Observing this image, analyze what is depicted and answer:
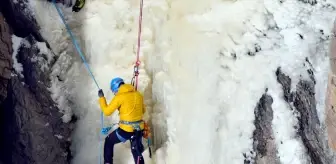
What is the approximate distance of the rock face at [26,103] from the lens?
471 cm

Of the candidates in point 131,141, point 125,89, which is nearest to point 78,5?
point 125,89

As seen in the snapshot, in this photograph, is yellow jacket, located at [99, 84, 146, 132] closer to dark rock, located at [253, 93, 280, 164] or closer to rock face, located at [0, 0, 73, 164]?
rock face, located at [0, 0, 73, 164]

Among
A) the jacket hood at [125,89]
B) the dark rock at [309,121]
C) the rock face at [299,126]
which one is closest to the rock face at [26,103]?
the jacket hood at [125,89]

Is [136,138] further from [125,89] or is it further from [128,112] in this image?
[125,89]

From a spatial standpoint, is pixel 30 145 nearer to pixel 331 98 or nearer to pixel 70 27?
pixel 70 27

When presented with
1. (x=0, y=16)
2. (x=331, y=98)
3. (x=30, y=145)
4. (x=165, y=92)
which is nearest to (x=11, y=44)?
(x=0, y=16)

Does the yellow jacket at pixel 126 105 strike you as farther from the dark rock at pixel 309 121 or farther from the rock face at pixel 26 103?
the dark rock at pixel 309 121

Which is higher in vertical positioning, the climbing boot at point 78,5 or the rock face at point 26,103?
the climbing boot at point 78,5

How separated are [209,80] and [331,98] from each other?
1.36m

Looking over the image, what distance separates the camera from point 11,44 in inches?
187

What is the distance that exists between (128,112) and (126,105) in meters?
0.08

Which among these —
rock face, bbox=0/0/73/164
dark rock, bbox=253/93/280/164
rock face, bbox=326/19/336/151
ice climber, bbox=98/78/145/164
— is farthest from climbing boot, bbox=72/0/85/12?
rock face, bbox=326/19/336/151

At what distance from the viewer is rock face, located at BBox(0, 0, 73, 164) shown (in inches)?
185

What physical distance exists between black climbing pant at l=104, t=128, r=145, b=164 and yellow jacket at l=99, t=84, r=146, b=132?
0.06m
